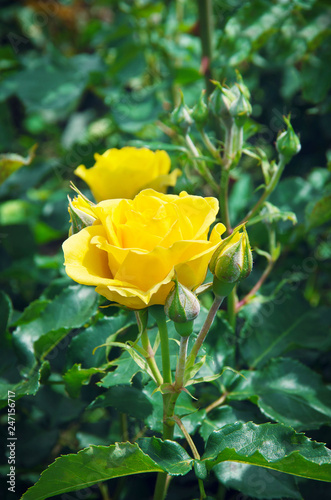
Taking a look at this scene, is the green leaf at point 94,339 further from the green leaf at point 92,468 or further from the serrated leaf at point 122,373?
the green leaf at point 92,468

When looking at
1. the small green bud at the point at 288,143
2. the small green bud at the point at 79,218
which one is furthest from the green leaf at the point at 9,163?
the small green bud at the point at 288,143

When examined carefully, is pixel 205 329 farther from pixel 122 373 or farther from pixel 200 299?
pixel 200 299

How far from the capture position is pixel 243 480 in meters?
0.69

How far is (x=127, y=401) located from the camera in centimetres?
74

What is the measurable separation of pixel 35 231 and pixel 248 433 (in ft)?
3.46

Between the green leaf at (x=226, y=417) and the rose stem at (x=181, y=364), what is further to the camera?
the green leaf at (x=226, y=417)

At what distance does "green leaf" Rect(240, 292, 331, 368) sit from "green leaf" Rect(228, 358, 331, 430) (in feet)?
0.19

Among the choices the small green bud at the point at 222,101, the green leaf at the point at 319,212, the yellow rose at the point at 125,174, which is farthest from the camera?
the green leaf at the point at 319,212

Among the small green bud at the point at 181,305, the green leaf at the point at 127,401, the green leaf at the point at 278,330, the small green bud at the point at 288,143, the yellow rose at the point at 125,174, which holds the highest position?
the small green bud at the point at 288,143

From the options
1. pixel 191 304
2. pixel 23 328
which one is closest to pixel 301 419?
pixel 191 304

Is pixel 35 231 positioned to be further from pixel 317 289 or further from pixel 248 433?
pixel 248 433

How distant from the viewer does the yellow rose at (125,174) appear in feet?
2.79

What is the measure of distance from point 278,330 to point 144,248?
0.49 m

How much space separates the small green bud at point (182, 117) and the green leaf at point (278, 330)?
13.9 inches
